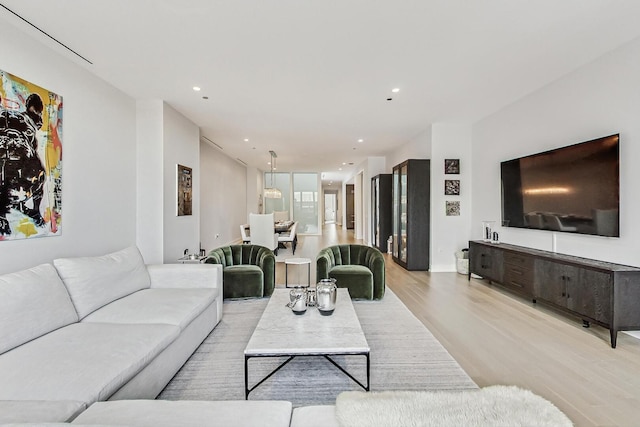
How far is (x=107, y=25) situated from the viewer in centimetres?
256

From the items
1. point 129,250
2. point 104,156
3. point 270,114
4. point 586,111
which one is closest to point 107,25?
point 104,156

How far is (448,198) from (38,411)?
6025 mm

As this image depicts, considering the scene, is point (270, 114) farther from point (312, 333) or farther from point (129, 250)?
point (312, 333)

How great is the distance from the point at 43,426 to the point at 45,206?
2754 millimetres

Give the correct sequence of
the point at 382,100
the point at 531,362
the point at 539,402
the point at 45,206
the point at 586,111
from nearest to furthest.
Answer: the point at 539,402
the point at 531,362
the point at 45,206
the point at 586,111
the point at 382,100

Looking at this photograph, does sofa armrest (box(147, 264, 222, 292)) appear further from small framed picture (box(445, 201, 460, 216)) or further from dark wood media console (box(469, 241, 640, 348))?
small framed picture (box(445, 201, 460, 216))

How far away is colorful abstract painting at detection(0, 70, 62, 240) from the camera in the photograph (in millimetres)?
2469

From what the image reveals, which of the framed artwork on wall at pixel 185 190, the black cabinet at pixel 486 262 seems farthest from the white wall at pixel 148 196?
the black cabinet at pixel 486 262

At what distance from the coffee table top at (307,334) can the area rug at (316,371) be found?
376 mm

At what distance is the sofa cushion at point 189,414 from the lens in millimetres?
1095

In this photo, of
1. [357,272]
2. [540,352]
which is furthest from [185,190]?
[540,352]

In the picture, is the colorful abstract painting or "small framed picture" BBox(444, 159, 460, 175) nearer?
the colorful abstract painting

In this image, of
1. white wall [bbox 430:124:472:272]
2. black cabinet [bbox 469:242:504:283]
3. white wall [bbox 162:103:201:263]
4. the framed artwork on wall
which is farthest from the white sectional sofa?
white wall [bbox 430:124:472:272]

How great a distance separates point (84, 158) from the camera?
10.9 feet
